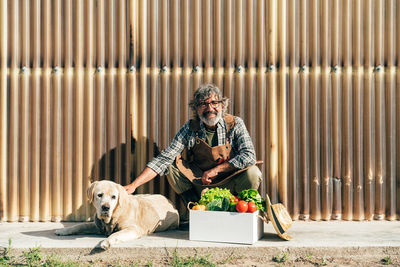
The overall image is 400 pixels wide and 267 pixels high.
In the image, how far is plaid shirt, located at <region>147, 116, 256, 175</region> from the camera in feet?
17.4

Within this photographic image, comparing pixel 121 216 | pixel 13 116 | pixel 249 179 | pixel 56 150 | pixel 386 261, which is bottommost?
pixel 386 261

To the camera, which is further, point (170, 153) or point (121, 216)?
point (170, 153)

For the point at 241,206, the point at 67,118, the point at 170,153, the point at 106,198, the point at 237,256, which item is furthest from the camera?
the point at 67,118

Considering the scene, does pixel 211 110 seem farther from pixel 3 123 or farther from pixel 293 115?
pixel 3 123

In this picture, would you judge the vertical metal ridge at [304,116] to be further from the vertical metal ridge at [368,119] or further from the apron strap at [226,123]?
the apron strap at [226,123]

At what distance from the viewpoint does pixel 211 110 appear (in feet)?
17.4

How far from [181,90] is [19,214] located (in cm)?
247

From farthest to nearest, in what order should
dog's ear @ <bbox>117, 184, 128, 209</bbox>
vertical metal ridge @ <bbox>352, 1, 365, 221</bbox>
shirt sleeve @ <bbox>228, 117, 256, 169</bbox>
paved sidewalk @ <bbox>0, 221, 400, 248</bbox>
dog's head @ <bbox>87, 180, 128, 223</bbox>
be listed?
vertical metal ridge @ <bbox>352, 1, 365, 221</bbox> < shirt sleeve @ <bbox>228, 117, 256, 169</bbox> < dog's ear @ <bbox>117, 184, 128, 209</bbox> < dog's head @ <bbox>87, 180, 128, 223</bbox> < paved sidewalk @ <bbox>0, 221, 400, 248</bbox>

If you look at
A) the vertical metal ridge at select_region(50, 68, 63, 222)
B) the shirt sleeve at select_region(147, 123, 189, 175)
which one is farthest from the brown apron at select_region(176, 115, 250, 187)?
the vertical metal ridge at select_region(50, 68, 63, 222)

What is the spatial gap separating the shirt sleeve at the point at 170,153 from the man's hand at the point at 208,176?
44 centimetres

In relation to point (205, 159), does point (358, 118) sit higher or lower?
higher

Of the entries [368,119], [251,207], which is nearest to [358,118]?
[368,119]

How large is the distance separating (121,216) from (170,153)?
3.26ft

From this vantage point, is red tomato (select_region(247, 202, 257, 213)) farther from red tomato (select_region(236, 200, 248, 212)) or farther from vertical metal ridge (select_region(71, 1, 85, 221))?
vertical metal ridge (select_region(71, 1, 85, 221))
